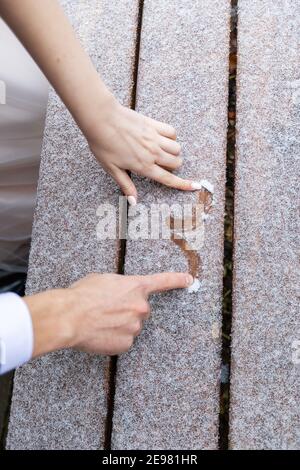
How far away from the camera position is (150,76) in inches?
42.9

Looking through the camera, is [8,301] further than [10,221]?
No

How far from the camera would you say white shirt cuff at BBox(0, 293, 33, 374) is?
27.1 inches

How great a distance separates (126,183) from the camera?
97cm

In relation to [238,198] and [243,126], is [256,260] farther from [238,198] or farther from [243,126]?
[243,126]

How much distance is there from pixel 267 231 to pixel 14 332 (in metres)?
0.51

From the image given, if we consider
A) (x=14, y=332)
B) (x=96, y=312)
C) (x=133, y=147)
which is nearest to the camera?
(x=14, y=332)

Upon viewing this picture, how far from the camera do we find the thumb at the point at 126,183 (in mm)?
965

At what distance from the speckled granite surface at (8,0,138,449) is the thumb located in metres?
0.04

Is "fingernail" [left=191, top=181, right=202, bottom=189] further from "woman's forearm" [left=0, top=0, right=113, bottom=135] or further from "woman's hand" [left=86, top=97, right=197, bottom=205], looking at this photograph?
"woman's forearm" [left=0, top=0, right=113, bottom=135]

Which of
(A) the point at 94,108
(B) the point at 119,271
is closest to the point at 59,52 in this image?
(A) the point at 94,108

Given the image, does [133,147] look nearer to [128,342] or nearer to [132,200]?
[132,200]

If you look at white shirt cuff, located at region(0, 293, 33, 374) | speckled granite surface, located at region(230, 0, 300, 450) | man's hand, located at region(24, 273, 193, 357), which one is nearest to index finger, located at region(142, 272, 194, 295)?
man's hand, located at region(24, 273, 193, 357)

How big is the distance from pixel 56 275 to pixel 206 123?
43cm
